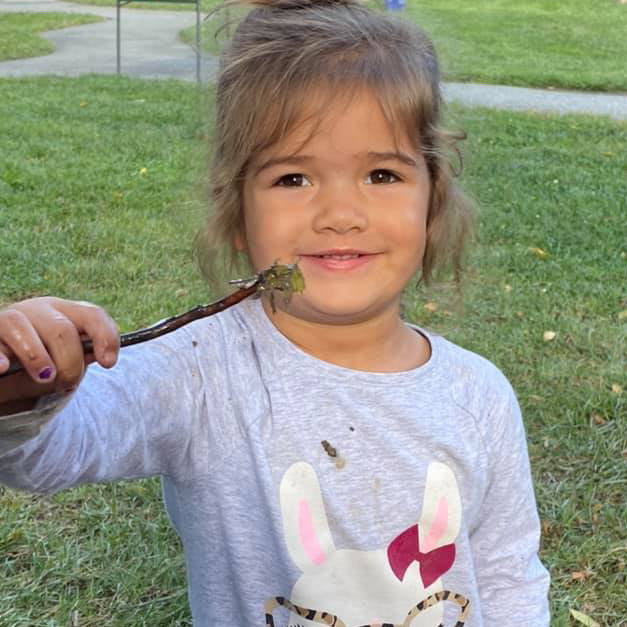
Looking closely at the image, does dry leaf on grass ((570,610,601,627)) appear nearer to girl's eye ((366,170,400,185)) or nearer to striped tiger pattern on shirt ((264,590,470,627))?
striped tiger pattern on shirt ((264,590,470,627))

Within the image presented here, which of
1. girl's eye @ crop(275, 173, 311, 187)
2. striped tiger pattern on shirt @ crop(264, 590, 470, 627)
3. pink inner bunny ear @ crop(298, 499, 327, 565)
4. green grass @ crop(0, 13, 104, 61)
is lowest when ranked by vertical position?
green grass @ crop(0, 13, 104, 61)

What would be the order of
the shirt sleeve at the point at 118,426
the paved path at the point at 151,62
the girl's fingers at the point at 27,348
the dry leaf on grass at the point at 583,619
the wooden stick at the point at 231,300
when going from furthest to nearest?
the paved path at the point at 151,62 → the dry leaf on grass at the point at 583,619 → the shirt sleeve at the point at 118,426 → the wooden stick at the point at 231,300 → the girl's fingers at the point at 27,348

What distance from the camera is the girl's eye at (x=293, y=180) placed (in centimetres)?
157

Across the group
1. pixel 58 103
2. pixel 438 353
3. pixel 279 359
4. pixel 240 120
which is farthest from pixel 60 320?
pixel 58 103

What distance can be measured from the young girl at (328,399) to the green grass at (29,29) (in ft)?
36.2

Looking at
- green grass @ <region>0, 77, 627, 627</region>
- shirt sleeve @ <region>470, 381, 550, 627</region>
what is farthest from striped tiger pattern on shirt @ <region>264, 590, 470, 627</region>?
green grass @ <region>0, 77, 627, 627</region>

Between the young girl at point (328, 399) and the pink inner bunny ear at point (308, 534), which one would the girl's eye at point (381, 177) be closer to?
the young girl at point (328, 399)

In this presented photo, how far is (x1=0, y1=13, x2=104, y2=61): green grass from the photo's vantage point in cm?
1222

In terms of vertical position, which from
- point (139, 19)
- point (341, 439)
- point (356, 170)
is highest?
point (356, 170)

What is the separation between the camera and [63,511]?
8.47 feet

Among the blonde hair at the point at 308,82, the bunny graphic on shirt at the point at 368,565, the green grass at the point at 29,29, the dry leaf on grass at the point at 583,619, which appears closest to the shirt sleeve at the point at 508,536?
the bunny graphic on shirt at the point at 368,565

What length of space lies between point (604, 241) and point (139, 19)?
14546mm

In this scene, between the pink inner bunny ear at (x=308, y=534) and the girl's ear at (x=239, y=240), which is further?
the girl's ear at (x=239, y=240)

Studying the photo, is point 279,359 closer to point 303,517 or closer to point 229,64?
point 303,517
